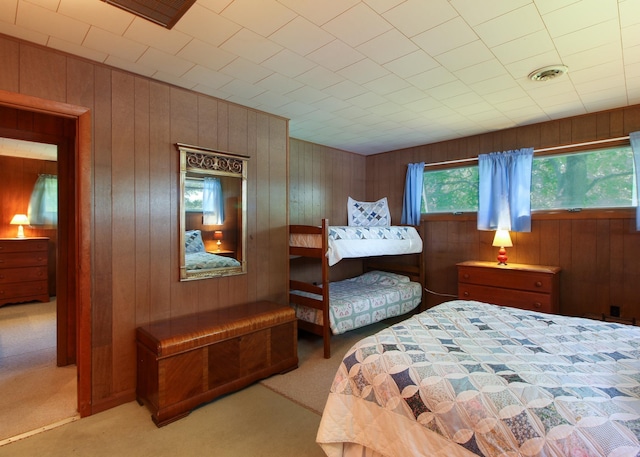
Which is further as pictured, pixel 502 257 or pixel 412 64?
pixel 502 257

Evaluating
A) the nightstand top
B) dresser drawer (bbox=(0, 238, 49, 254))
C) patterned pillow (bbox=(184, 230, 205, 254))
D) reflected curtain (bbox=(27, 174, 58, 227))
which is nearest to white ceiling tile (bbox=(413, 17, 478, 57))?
patterned pillow (bbox=(184, 230, 205, 254))

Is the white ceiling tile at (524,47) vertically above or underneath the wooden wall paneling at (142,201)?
above

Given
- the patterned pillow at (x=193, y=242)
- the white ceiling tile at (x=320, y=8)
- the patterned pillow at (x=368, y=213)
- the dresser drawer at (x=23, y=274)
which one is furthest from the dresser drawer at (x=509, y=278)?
the dresser drawer at (x=23, y=274)

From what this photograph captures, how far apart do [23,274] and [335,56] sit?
5.95 m

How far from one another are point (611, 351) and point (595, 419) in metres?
0.80

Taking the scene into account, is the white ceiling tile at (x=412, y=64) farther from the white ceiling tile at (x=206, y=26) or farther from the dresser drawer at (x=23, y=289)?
the dresser drawer at (x=23, y=289)

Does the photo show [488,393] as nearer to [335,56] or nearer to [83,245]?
[335,56]

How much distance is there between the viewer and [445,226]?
447 cm

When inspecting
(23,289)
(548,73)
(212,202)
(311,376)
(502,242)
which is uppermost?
(548,73)

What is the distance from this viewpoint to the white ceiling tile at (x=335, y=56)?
7.00ft

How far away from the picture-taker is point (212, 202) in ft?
9.75

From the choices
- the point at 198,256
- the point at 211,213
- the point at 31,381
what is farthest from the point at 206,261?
the point at 31,381

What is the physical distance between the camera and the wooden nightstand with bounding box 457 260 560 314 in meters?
3.26

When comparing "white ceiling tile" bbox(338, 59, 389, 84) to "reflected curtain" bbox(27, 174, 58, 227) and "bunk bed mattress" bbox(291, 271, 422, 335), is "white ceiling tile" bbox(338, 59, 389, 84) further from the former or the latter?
"reflected curtain" bbox(27, 174, 58, 227)
